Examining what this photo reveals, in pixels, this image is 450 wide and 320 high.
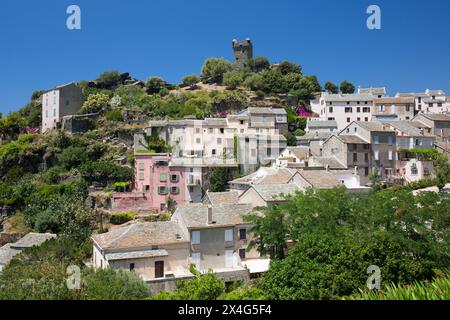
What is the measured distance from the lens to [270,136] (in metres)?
56.6

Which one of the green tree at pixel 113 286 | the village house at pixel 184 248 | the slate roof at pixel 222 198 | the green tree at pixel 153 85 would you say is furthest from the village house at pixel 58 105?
the green tree at pixel 113 286

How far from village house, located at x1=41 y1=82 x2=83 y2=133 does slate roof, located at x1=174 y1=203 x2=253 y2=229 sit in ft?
146

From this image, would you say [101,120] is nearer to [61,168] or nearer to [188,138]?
[61,168]

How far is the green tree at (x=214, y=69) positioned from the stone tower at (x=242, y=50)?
6.67 m

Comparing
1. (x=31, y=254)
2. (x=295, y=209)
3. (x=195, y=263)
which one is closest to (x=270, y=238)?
(x=295, y=209)

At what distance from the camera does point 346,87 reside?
9675cm

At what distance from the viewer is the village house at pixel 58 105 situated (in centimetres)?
7269

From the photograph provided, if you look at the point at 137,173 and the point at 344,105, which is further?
the point at 344,105

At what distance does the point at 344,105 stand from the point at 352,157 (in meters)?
25.3

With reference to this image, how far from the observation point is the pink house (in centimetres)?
4973

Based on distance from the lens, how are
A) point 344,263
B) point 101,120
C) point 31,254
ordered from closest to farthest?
1. point 344,263
2. point 31,254
3. point 101,120

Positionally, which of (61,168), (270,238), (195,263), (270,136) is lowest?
(195,263)

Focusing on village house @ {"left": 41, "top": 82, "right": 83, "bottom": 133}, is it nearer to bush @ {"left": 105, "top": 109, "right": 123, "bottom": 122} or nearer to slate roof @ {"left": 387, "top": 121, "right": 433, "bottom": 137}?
bush @ {"left": 105, "top": 109, "right": 123, "bottom": 122}

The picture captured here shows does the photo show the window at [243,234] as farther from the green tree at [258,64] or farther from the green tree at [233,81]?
the green tree at [258,64]
